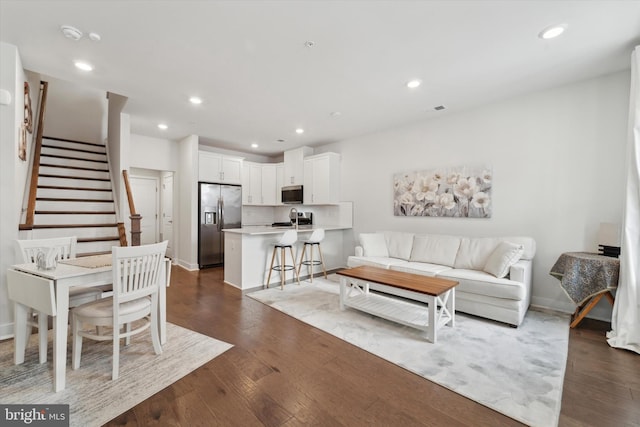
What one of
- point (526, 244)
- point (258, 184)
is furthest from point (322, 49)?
point (258, 184)

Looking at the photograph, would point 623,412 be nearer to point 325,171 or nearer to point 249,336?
point 249,336

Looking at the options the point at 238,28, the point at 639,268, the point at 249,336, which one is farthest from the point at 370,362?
the point at 238,28

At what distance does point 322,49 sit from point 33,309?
3.33 metres

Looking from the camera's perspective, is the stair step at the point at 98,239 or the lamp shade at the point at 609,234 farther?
the stair step at the point at 98,239

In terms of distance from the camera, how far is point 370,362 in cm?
228

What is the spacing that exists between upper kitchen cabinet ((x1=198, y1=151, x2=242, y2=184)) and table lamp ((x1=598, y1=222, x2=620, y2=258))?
628 centimetres

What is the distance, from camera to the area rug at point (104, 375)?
1.76m

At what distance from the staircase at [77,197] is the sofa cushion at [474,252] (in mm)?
4937

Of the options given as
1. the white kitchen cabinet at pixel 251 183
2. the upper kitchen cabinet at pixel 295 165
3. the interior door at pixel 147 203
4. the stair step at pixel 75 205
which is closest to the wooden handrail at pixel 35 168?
the stair step at pixel 75 205

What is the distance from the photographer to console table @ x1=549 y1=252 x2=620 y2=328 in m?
2.70

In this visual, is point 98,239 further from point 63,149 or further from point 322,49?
point 322,49

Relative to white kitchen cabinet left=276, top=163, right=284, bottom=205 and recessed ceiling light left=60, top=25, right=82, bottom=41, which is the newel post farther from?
white kitchen cabinet left=276, top=163, right=284, bottom=205

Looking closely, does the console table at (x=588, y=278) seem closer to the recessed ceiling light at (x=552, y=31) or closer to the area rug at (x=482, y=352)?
the area rug at (x=482, y=352)

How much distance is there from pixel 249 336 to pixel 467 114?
4296 mm
